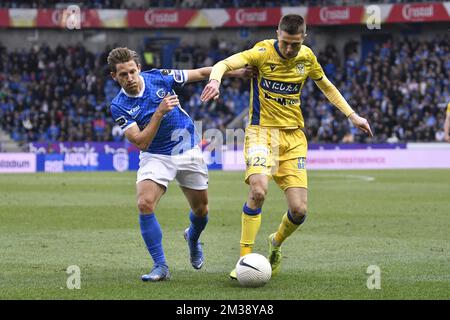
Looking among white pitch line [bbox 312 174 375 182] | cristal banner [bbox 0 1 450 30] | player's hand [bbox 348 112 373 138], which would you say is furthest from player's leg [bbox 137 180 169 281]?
cristal banner [bbox 0 1 450 30]

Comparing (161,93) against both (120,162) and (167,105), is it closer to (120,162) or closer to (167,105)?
(167,105)

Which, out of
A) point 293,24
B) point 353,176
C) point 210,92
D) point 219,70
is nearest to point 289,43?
point 293,24

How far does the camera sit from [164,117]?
880 centimetres

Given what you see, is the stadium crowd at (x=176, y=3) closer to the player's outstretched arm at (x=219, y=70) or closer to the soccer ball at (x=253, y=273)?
the player's outstretched arm at (x=219, y=70)

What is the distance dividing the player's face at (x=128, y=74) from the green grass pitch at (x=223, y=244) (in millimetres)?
1846

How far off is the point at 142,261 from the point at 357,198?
1075cm

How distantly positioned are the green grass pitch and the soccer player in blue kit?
441mm

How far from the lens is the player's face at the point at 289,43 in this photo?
28.1ft

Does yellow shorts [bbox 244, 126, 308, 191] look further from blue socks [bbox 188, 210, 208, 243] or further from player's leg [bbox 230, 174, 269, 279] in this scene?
blue socks [bbox 188, 210, 208, 243]

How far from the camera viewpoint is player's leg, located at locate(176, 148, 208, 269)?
886 centimetres
